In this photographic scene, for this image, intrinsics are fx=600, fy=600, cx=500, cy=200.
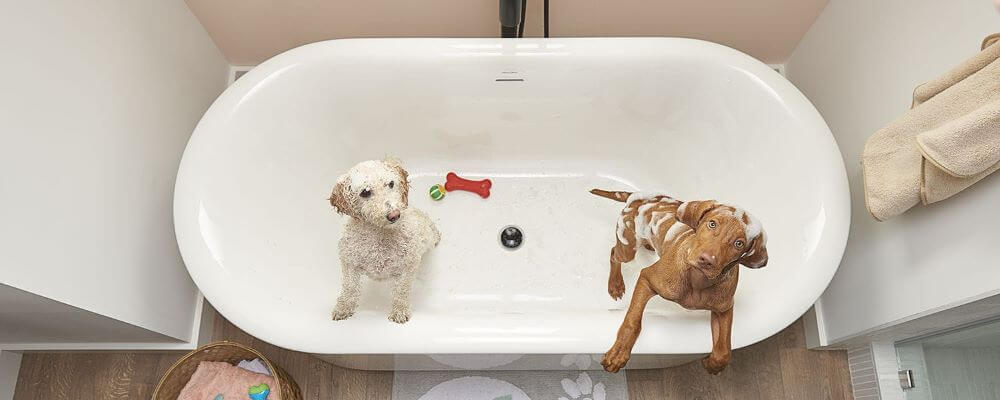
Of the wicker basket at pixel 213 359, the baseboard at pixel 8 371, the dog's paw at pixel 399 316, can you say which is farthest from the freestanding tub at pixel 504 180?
the baseboard at pixel 8 371

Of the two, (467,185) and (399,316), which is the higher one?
(467,185)

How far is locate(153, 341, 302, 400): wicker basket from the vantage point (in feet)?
4.86

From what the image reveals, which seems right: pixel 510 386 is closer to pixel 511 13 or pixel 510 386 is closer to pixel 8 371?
pixel 511 13

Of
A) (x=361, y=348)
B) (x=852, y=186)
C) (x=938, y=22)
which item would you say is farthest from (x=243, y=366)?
(x=938, y=22)

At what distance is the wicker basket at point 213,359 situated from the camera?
1.48m

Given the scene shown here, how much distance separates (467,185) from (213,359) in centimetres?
82

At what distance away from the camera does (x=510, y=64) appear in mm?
1487

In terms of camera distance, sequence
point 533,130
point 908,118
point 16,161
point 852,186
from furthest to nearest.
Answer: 1. point 533,130
2. point 852,186
3. point 908,118
4. point 16,161

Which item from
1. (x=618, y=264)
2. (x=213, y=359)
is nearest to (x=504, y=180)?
(x=618, y=264)

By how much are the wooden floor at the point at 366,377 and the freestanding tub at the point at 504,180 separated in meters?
0.17

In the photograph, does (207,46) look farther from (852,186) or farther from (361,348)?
(852,186)

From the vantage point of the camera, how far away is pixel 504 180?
1.80 metres

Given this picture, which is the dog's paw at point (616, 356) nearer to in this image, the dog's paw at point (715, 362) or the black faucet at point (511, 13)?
the dog's paw at point (715, 362)

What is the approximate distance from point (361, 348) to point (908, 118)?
1162 mm
